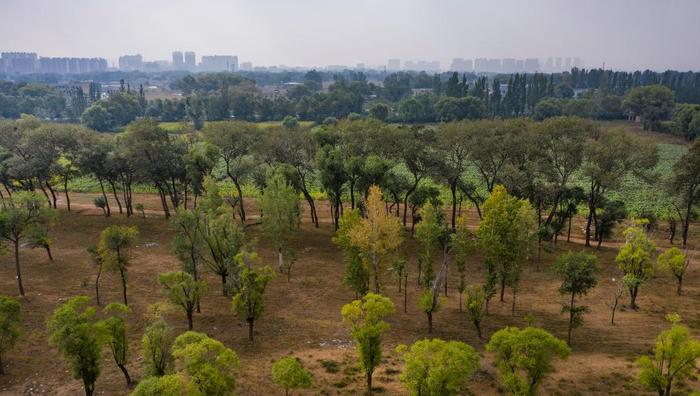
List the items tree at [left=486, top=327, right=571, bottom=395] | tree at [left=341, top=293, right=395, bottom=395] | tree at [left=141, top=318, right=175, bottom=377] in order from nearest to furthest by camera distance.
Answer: tree at [left=486, top=327, right=571, bottom=395]
tree at [left=141, top=318, right=175, bottom=377]
tree at [left=341, top=293, right=395, bottom=395]


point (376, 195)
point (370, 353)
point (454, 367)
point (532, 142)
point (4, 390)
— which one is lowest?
point (4, 390)

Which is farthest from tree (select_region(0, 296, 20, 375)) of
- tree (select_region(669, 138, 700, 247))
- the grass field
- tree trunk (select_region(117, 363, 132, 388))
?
tree (select_region(669, 138, 700, 247))

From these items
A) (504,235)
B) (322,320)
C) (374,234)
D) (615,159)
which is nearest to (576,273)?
(504,235)

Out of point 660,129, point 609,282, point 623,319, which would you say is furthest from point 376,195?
point 660,129

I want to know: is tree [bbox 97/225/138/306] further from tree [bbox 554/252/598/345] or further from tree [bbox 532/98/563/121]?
tree [bbox 532/98/563/121]

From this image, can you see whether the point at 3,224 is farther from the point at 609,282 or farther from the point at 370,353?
the point at 609,282

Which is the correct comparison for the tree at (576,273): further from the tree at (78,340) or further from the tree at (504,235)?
the tree at (78,340)

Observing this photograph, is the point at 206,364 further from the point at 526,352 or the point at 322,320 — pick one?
the point at 322,320
